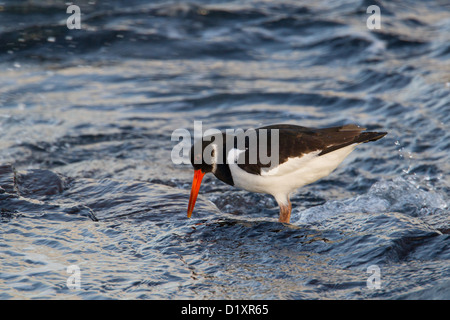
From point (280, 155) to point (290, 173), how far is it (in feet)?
0.68

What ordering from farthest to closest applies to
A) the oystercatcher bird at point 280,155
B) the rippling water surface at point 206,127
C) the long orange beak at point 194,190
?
the long orange beak at point 194,190
the oystercatcher bird at point 280,155
the rippling water surface at point 206,127

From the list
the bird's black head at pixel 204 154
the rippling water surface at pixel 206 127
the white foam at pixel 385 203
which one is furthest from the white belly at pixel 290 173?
the white foam at pixel 385 203

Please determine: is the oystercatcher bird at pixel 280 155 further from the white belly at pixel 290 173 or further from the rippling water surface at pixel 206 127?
the rippling water surface at pixel 206 127

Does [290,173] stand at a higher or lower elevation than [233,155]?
lower

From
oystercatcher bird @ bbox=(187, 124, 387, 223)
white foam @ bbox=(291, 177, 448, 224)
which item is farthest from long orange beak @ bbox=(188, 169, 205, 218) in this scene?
white foam @ bbox=(291, 177, 448, 224)

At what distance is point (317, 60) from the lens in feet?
34.2

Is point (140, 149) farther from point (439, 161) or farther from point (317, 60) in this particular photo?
point (317, 60)

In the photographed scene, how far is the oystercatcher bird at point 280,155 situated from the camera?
4.62 meters

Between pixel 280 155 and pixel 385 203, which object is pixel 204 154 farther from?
pixel 385 203

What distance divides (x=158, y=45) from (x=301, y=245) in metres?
7.90

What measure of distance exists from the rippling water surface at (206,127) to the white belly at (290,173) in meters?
0.32

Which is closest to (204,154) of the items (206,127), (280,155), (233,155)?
(233,155)

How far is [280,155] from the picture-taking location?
4.63m

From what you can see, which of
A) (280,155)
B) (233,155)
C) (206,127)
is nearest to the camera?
(280,155)
